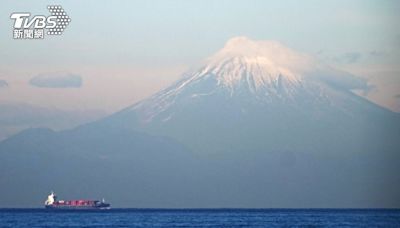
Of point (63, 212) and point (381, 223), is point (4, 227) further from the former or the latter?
point (63, 212)

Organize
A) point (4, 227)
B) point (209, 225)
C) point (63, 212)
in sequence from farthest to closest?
point (63, 212)
point (209, 225)
point (4, 227)

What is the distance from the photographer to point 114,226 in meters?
86.1

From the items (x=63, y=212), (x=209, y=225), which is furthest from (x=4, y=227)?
(x=63, y=212)

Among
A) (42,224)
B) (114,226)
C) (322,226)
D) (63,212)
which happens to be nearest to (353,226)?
(322,226)

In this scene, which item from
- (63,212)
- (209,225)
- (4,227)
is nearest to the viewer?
(4,227)

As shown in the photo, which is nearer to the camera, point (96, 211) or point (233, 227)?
point (233, 227)

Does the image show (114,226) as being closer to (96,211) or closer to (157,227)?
(157,227)

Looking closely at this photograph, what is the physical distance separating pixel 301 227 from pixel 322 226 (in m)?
2.72

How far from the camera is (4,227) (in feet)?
273

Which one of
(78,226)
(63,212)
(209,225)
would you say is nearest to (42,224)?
(78,226)

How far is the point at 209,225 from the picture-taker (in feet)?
293

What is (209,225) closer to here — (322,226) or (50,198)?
(322,226)

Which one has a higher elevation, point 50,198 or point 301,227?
point 50,198

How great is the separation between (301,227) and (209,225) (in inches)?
320
